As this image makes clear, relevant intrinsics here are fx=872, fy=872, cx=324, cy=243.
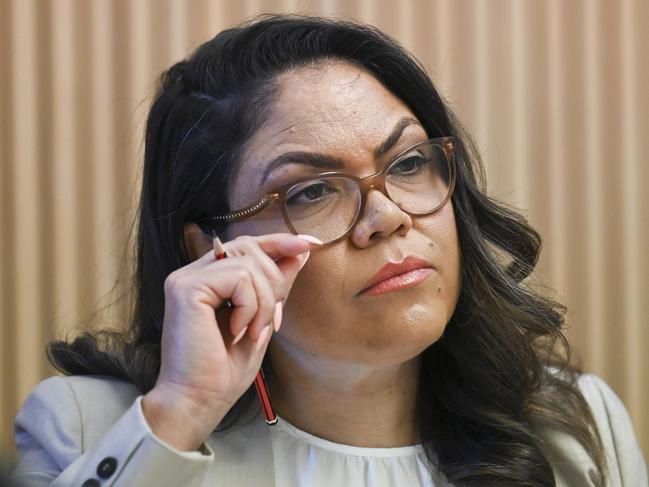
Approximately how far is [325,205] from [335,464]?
409mm

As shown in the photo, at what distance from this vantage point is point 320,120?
1.28 m

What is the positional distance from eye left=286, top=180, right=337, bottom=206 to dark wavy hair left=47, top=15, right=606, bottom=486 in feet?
0.46

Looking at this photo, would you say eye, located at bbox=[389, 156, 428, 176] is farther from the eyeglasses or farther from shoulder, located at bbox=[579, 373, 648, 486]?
shoulder, located at bbox=[579, 373, 648, 486]

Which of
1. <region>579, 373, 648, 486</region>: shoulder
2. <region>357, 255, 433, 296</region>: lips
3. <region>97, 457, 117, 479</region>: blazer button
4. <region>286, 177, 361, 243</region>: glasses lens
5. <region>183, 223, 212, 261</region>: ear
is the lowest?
<region>579, 373, 648, 486</region>: shoulder

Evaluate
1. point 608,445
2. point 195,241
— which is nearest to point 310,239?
point 195,241

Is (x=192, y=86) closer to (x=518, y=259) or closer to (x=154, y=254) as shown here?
(x=154, y=254)

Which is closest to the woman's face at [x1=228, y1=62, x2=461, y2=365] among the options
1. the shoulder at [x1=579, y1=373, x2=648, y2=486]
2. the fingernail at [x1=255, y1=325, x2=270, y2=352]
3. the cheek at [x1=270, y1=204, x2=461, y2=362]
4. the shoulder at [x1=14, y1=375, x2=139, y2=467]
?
the cheek at [x1=270, y1=204, x2=461, y2=362]

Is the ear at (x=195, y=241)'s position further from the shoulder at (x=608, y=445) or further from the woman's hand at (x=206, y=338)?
the shoulder at (x=608, y=445)

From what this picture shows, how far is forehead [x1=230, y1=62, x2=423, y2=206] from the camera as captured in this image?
126 cm

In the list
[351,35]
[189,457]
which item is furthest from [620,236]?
[189,457]

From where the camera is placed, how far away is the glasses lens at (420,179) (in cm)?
128

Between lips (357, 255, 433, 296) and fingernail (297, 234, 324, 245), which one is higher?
fingernail (297, 234, 324, 245)

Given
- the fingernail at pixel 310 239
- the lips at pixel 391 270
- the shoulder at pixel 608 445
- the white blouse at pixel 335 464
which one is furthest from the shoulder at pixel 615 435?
the fingernail at pixel 310 239

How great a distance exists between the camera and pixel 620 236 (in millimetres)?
2049
